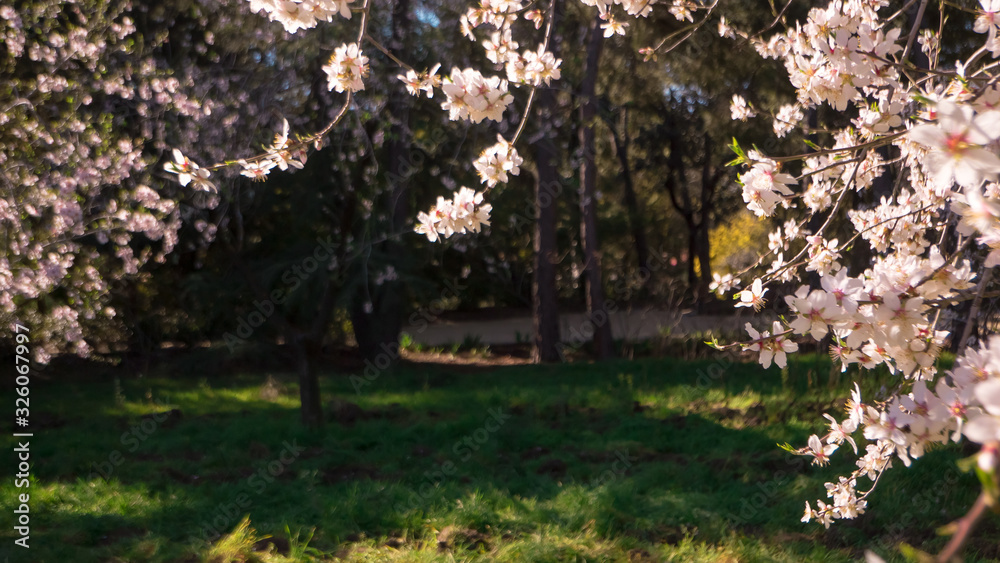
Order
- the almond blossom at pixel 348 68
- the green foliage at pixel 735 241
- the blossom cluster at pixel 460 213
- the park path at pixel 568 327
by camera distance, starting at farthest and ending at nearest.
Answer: the green foliage at pixel 735 241
the park path at pixel 568 327
the blossom cluster at pixel 460 213
the almond blossom at pixel 348 68

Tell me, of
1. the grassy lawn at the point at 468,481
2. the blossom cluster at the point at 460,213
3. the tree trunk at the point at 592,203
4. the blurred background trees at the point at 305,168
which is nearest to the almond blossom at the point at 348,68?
the blossom cluster at the point at 460,213

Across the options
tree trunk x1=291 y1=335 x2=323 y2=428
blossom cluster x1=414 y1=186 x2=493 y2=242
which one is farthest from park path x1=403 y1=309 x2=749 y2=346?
blossom cluster x1=414 y1=186 x2=493 y2=242

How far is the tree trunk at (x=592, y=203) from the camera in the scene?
8.80 metres

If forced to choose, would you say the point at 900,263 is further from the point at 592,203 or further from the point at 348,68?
the point at 592,203

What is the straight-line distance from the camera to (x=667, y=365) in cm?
793

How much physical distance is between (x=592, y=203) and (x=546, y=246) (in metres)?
0.76

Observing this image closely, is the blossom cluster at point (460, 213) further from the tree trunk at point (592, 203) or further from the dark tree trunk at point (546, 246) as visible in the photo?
the dark tree trunk at point (546, 246)

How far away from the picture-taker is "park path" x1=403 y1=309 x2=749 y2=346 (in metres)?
10.9

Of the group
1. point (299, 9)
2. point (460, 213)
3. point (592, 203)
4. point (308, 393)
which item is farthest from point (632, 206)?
point (299, 9)

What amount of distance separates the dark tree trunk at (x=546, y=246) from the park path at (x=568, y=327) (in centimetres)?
145

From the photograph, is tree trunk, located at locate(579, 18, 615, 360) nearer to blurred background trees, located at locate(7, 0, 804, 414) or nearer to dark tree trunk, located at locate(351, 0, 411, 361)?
blurred background trees, located at locate(7, 0, 804, 414)

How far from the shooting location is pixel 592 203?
29.9ft

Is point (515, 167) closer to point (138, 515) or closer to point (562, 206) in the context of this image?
point (138, 515)

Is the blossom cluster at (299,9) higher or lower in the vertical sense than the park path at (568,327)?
higher
